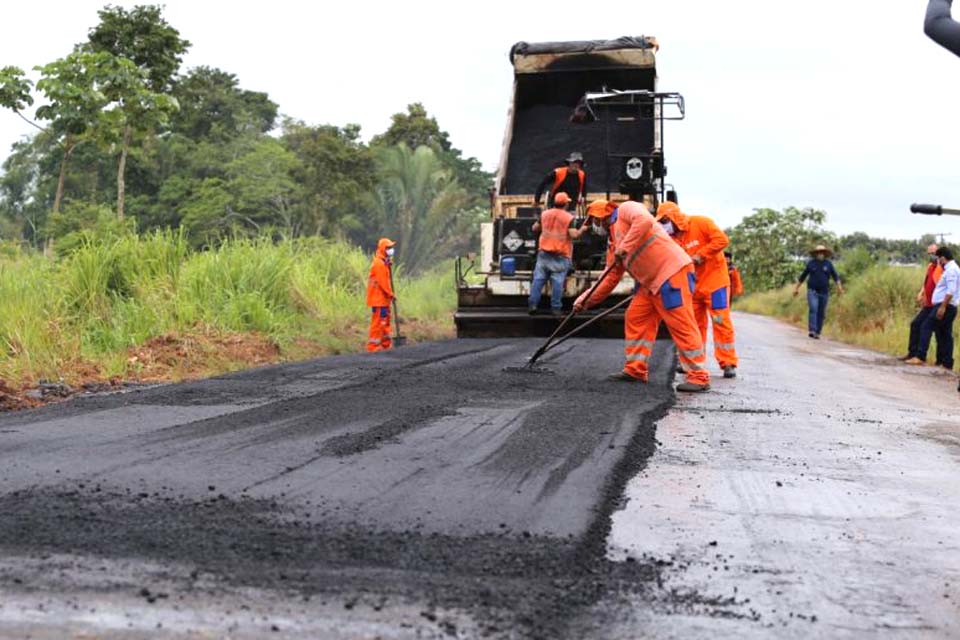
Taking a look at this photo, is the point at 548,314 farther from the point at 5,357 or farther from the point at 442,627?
the point at 442,627

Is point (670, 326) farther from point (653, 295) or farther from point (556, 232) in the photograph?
point (556, 232)

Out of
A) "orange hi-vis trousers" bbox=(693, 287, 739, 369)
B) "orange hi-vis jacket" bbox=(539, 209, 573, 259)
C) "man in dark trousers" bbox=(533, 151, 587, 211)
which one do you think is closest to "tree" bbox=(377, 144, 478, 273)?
"man in dark trousers" bbox=(533, 151, 587, 211)

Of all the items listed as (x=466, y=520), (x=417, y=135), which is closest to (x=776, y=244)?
(x=417, y=135)

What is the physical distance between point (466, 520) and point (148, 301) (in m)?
8.19

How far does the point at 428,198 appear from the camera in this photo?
99.9ft

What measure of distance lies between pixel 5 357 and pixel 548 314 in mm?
6072

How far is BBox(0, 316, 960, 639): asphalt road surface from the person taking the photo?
290cm

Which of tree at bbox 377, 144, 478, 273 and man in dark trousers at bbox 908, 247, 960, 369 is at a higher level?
tree at bbox 377, 144, 478, 273

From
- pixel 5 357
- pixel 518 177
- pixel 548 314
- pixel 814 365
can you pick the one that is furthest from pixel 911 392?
pixel 5 357

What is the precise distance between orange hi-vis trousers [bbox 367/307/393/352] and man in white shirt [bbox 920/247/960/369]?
6.35 meters

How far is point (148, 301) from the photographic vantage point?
445 inches

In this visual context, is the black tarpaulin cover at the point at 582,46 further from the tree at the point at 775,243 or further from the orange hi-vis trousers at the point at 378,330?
the tree at the point at 775,243

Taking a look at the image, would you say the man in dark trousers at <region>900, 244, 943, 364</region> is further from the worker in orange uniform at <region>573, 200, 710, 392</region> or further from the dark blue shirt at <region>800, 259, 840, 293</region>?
the worker in orange uniform at <region>573, 200, 710, 392</region>

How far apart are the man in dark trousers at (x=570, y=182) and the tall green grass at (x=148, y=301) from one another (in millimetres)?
2923
